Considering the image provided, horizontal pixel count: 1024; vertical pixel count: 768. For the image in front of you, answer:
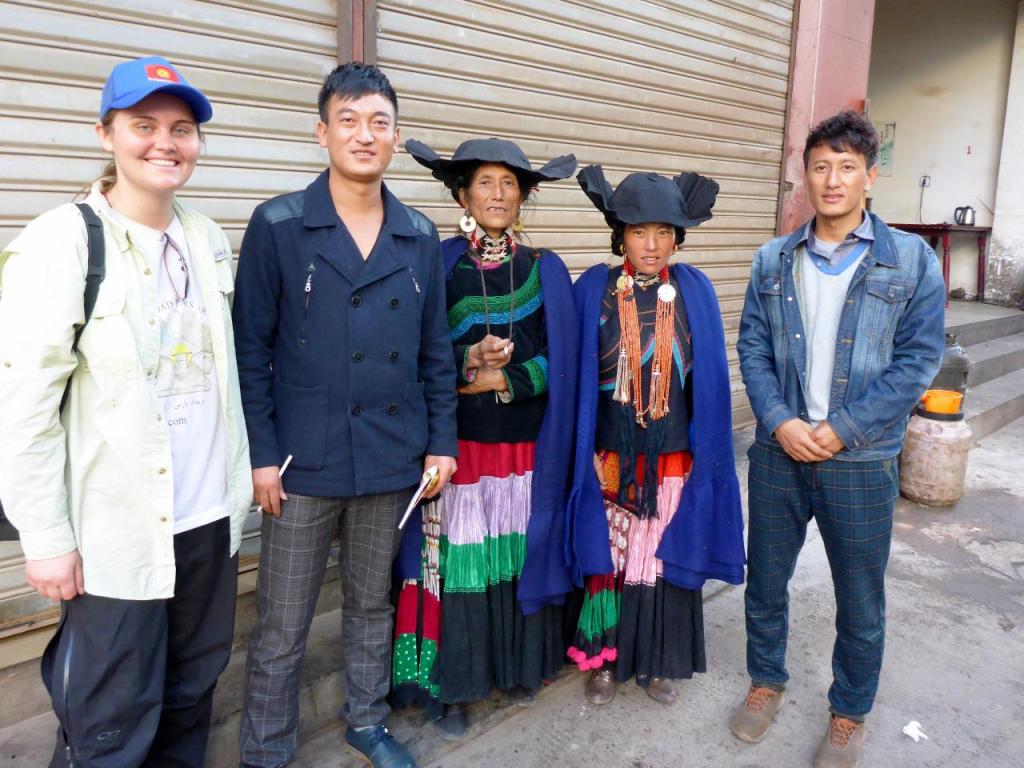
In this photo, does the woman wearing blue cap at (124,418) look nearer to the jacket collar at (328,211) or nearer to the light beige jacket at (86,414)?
the light beige jacket at (86,414)

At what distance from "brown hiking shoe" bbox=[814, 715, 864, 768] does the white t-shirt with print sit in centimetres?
209

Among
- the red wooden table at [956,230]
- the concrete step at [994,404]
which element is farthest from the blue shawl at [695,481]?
the red wooden table at [956,230]

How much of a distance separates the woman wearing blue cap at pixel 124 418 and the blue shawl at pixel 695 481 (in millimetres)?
1134

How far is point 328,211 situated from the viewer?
84.1 inches

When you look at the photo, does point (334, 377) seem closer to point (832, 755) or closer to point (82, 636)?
point (82, 636)

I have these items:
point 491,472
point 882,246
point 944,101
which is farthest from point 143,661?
point 944,101

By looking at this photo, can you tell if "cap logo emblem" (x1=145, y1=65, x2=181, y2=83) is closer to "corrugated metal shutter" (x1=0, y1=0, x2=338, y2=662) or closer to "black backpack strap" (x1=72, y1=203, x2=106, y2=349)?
"black backpack strap" (x1=72, y1=203, x2=106, y2=349)

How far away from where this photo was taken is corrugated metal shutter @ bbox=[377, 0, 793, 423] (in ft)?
12.0

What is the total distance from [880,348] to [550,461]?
1.10 m

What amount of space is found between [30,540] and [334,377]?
0.81 m

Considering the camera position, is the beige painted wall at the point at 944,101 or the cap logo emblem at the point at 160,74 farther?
the beige painted wall at the point at 944,101

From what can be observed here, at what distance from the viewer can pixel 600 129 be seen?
4566 millimetres

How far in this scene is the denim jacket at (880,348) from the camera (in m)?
2.32

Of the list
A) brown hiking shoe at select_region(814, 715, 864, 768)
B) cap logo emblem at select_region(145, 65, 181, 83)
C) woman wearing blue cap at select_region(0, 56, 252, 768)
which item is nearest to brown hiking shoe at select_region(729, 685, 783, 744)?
brown hiking shoe at select_region(814, 715, 864, 768)
